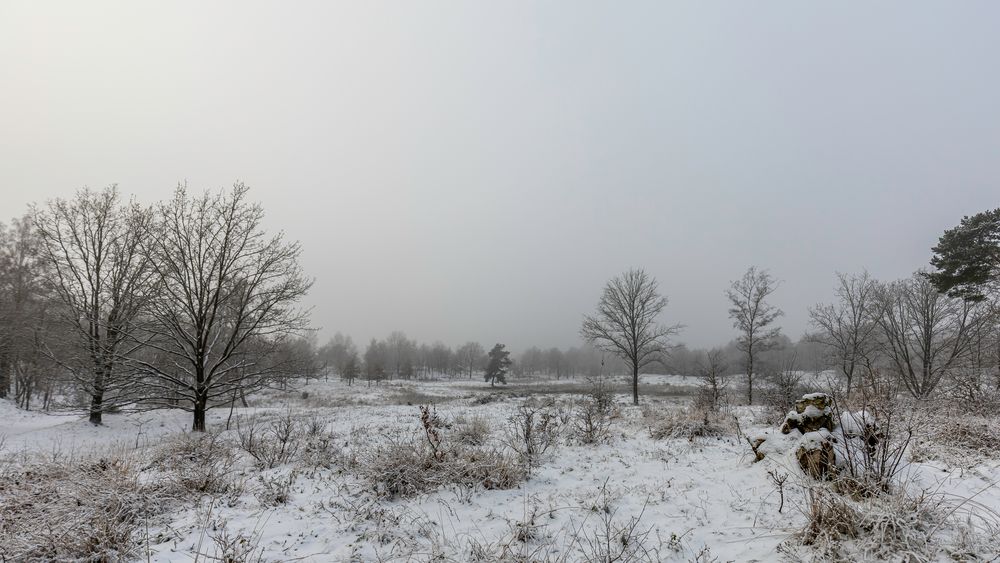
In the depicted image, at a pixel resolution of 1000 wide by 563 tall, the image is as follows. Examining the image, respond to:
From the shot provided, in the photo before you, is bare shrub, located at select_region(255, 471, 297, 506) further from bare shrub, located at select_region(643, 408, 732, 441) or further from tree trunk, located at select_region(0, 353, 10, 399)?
tree trunk, located at select_region(0, 353, 10, 399)

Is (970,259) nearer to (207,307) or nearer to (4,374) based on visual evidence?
(207,307)

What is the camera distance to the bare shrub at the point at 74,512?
346 cm

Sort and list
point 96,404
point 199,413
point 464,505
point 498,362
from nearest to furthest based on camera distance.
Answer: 1. point 464,505
2. point 199,413
3. point 96,404
4. point 498,362

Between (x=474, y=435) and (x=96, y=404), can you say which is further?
(x=96, y=404)

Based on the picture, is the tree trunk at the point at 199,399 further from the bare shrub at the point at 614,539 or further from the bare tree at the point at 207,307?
the bare shrub at the point at 614,539

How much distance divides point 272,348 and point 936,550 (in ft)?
54.0

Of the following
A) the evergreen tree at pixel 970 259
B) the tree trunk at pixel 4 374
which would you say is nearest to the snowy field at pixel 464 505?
the evergreen tree at pixel 970 259

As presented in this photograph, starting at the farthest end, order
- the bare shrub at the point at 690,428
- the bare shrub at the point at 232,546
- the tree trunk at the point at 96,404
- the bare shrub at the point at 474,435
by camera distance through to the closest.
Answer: the tree trunk at the point at 96,404, the bare shrub at the point at 690,428, the bare shrub at the point at 474,435, the bare shrub at the point at 232,546

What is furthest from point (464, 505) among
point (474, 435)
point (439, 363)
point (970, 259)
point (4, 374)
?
point (439, 363)

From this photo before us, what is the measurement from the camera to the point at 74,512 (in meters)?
3.96

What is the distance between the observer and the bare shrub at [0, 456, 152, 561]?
3.46 meters

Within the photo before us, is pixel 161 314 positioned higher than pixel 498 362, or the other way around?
pixel 161 314

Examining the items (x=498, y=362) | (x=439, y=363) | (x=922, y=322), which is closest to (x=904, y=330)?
(x=922, y=322)

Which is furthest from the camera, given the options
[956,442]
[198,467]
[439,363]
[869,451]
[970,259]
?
[439,363]
